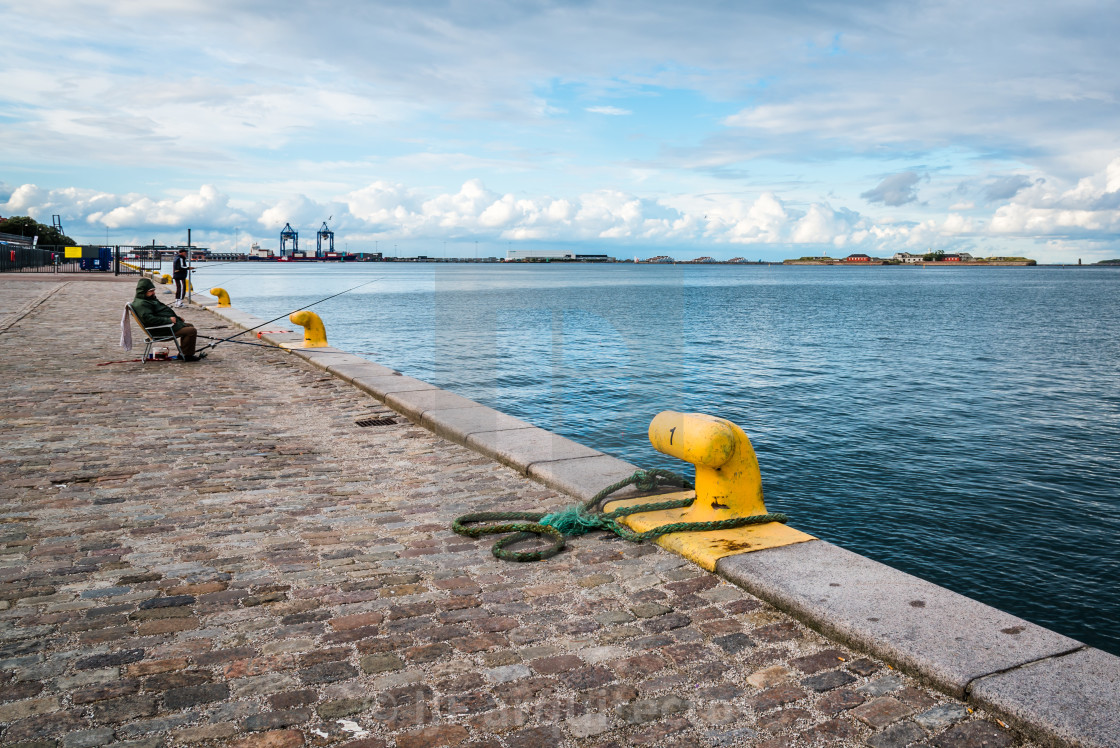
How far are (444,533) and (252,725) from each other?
2.05 m

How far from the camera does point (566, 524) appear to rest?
464 cm

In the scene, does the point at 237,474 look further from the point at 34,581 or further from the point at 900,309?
the point at 900,309

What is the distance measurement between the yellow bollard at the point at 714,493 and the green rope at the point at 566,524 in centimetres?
4

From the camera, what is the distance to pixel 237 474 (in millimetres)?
6012

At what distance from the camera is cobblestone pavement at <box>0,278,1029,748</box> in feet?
8.90

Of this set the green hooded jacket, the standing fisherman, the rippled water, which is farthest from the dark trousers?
Answer: the standing fisherman

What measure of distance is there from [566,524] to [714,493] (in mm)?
944

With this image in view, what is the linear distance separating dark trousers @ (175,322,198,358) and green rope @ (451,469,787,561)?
368 inches

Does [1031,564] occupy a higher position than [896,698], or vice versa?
[896,698]

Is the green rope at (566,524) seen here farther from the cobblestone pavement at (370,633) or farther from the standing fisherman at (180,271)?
the standing fisherman at (180,271)

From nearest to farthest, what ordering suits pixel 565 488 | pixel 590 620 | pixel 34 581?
pixel 590 620 → pixel 34 581 → pixel 565 488

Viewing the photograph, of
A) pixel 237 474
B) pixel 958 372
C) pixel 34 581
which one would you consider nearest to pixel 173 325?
pixel 237 474

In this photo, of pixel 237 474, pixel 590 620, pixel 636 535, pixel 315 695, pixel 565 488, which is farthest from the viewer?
pixel 237 474

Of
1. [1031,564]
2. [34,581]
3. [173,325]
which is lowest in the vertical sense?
[1031,564]
